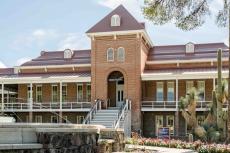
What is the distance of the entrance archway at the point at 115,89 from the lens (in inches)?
1752

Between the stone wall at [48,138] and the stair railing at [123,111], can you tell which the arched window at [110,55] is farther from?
the stone wall at [48,138]

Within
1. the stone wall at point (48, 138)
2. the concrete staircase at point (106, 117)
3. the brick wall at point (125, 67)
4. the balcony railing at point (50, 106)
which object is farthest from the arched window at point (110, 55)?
the stone wall at point (48, 138)

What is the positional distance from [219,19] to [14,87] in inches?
1518

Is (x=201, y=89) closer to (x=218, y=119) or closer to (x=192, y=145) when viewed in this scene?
(x=218, y=119)

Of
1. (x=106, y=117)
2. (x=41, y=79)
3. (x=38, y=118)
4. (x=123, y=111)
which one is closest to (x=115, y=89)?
(x=106, y=117)

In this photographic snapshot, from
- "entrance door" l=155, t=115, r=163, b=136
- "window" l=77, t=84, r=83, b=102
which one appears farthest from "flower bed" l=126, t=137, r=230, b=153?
"window" l=77, t=84, r=83, b=102

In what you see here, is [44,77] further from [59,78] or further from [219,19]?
[219,19]

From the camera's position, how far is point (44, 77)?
154ft

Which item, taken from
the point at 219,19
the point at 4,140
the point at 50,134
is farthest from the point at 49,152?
the point at 219,19

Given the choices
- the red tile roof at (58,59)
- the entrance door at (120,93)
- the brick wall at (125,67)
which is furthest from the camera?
the red tile roof at (58,59)

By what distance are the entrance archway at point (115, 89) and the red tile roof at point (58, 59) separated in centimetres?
439

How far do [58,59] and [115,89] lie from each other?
28.6 feet

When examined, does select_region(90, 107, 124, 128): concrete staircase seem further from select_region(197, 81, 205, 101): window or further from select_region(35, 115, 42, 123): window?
select_region(35, 115, 42, 123): window

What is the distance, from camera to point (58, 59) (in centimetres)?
5088
